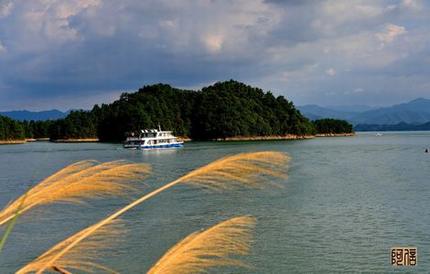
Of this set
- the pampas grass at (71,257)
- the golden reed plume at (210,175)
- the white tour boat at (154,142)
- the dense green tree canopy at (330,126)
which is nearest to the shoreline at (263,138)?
the dense green tree canopy at (330,126)

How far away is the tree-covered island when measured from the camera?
14300cm

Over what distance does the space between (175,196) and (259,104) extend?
13945cm

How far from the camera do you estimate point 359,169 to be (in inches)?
1722

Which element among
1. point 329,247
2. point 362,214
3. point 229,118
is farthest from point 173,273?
point 229,118

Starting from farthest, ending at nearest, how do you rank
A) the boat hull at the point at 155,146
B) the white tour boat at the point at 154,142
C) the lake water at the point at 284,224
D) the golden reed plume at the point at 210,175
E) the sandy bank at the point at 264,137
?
the sandy bank at the point at 264,137 → the white tour boat at the point at 154,142 → the boat hull at the point at 155,146 → the lake water at the point at 284,224 → the golden reed plume at the point at 210,175

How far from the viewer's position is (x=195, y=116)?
156 metres

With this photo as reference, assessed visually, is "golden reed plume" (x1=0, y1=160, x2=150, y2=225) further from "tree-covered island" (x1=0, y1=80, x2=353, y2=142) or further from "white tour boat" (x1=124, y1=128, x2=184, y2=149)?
"tree-covered island" (x1=0, y1=80, x2=353, y2=142)

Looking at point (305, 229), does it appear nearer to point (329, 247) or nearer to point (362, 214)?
point (329, 247)

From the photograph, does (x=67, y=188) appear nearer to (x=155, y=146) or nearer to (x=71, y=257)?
(x=71, y=257)

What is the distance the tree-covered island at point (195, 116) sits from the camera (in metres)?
143

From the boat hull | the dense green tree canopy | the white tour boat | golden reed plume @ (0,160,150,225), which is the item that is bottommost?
the boat hull

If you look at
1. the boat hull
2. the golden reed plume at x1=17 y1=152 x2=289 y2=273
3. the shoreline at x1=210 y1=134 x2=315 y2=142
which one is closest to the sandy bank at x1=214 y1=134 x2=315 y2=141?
the shoreline at x1=210 y1=134 x2=315 y2=142

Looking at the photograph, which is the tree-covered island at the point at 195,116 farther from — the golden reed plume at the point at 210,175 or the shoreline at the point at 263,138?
the golden reed plume at the point at 210,175

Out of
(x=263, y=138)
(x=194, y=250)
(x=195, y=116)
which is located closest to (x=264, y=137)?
(x=263, y=138)
